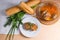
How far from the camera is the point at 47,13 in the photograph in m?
0.95

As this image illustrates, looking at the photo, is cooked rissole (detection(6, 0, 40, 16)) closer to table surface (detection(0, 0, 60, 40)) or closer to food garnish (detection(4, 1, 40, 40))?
food garnish (detection(4, 1, 40, 40))

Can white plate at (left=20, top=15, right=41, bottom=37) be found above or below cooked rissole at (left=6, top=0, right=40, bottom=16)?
below

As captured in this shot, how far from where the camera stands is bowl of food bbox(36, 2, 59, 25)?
95cm

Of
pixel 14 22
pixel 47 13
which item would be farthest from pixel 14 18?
pixel 47 13

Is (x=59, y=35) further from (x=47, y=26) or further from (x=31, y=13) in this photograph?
(x=31, y=13)

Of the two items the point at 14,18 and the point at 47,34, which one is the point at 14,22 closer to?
the point at 14,18

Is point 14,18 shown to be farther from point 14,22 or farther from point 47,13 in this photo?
point 47,13

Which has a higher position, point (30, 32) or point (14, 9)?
point (14, 9)

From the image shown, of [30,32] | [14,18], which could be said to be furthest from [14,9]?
[30,32]

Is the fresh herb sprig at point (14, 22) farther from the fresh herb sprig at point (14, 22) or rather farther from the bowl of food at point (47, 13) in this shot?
the bowl of food at point (47, 13)

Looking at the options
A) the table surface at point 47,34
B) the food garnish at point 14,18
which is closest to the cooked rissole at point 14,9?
the food garnish at point 14,18

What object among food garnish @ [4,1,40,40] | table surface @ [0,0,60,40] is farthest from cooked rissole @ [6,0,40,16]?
table surface @ [0,0,60,40]

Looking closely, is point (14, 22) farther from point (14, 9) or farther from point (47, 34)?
point (47, 34)

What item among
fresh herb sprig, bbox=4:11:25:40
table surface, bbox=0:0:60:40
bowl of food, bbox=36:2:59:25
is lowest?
table surface, bbox=0:0:60:40
